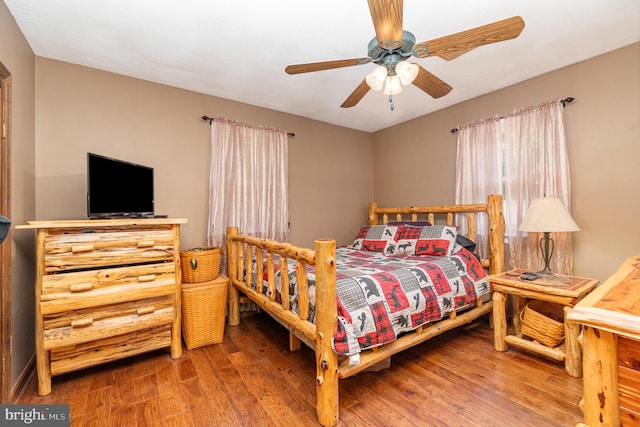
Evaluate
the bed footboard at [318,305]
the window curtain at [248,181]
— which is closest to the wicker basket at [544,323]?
the bed footboard at [318,305]

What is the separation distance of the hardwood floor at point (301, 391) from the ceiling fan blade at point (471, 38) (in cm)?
196

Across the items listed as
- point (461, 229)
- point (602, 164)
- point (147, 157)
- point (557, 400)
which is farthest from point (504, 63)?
point (147, 157)

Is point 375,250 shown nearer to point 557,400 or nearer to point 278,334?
point 278,334

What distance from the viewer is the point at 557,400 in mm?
1640

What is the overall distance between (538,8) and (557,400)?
2.36 metres

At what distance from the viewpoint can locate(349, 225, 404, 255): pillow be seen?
304cm

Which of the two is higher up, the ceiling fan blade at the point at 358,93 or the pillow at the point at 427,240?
the ceiling fan blade at the point at 358,93

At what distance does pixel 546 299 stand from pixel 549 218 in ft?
1.93

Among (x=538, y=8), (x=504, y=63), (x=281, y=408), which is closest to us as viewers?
(x=281, y=408)

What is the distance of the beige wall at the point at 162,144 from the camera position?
2.24 metres

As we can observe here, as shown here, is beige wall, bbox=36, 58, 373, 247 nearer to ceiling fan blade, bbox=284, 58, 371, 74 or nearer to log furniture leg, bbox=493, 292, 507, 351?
ceiling fan blade, bbox=284, 58, 371, 74

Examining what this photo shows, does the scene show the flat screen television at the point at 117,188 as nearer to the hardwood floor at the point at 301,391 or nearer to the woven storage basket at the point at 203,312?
the woven storage basket at the point at 203,312

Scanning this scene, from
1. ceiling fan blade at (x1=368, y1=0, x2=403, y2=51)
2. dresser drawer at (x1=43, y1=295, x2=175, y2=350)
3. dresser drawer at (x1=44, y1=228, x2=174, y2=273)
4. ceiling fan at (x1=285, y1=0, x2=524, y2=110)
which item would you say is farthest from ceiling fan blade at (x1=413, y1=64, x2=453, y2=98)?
dresser drawer at (x1=43, y1=295, x2=175, y2=350)

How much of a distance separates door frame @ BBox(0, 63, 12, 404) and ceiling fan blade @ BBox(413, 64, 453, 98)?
2.38 metres
